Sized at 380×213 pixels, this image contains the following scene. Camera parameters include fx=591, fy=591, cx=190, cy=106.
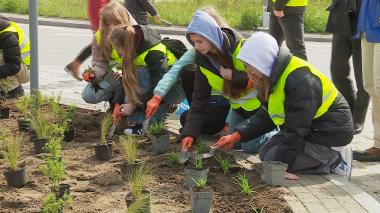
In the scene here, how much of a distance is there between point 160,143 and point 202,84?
59 cm

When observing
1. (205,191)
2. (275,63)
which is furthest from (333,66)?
(205,191)

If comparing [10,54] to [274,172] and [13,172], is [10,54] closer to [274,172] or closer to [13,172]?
[13,172]

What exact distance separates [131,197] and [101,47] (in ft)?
7.81

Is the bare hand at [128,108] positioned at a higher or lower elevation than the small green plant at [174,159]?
higher

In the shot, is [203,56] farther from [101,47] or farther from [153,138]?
[101,47]

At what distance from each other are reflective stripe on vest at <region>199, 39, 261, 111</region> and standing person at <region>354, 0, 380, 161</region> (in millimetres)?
981

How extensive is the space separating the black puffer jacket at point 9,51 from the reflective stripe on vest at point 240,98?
253 cm

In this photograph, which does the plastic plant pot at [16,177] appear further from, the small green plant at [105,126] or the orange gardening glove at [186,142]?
the orange gardening glove at [186,142]

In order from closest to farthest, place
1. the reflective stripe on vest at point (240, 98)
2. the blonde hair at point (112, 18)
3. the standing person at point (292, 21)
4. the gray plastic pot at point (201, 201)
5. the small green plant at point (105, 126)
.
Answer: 1. the gray plastic pot at point (201, 201)
2. the reflective stripe on vest at point (240, 98)
3. the small green plant at point (105, 126)
4. the blonde hair at point (112, 18)
5. the standing person at point (292, 21)

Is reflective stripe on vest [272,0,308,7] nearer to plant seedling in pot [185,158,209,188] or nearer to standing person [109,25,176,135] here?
standing person [109,25,176,135]

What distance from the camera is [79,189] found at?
4.06 meters

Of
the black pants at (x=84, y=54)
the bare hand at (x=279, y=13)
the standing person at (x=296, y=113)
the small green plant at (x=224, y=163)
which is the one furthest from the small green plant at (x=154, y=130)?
the bare hand at (x=279, y=13)

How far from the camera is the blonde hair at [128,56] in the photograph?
16.6 ft

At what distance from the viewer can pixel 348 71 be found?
571 centimetres
